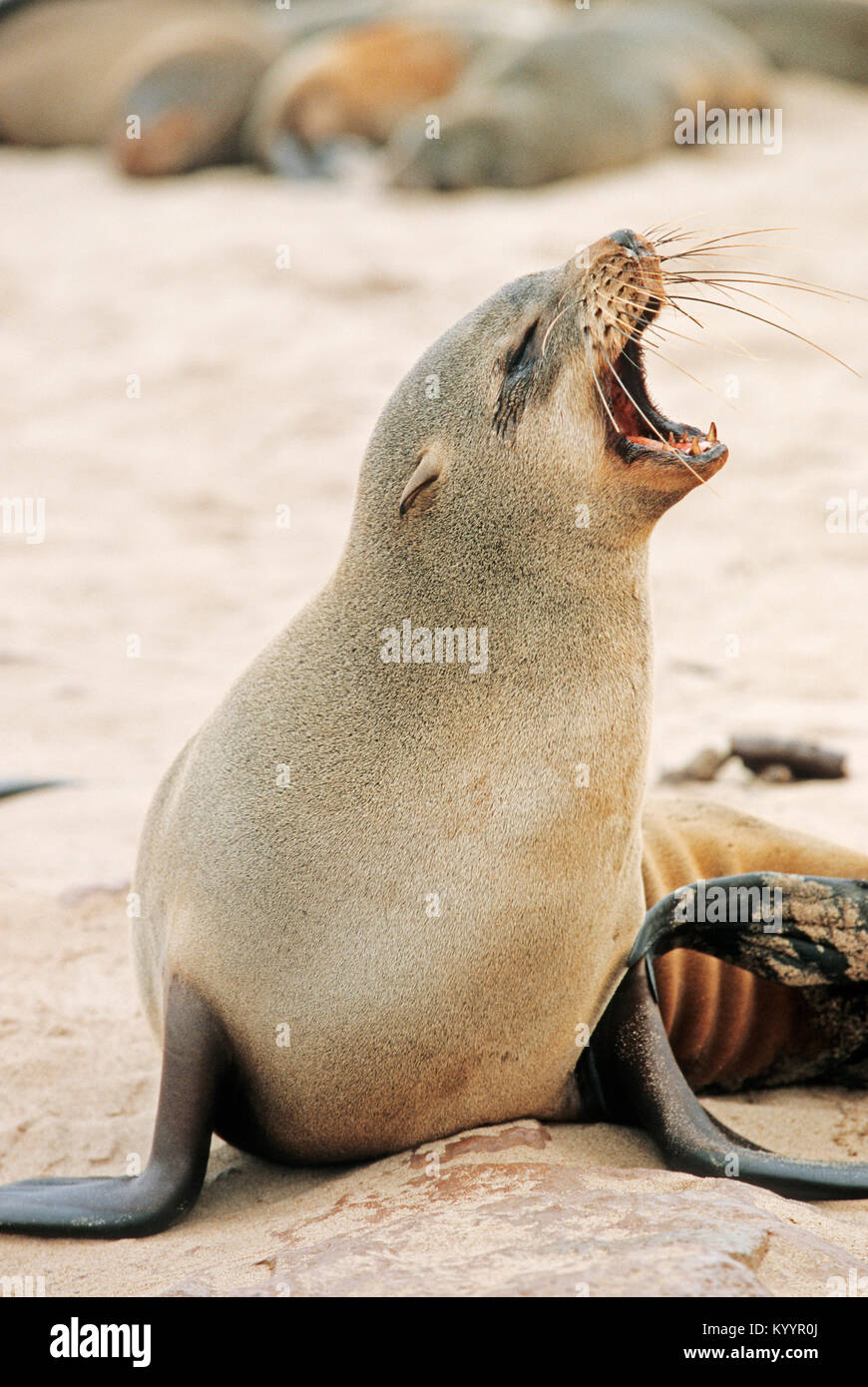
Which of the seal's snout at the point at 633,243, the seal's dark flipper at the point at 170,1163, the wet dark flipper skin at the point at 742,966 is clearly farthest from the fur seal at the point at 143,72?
the seal's dark flipper at the point at 170,1163

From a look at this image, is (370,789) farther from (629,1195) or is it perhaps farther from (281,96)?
(281,96)

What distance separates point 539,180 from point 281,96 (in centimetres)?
279

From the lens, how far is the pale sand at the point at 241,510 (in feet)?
12.1

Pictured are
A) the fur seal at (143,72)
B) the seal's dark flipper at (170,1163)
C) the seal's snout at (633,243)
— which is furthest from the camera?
the fur seal at (143,72)

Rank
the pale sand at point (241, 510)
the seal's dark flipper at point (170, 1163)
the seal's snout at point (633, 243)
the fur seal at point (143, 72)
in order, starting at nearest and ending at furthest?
the seal's dark flipper at point (170, 1163) → the seal's snout at point (633, 243) → the pale sand at point (241, 510) → the fur seal at point (143, 72)

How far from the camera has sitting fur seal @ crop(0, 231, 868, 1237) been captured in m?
2.97

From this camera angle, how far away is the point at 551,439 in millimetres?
3047

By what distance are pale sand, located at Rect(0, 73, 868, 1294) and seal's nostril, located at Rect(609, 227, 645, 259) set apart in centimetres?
77

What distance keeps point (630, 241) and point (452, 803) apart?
3.93 feet

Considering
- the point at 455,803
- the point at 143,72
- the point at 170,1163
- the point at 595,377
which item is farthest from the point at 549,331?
the point at 143,72

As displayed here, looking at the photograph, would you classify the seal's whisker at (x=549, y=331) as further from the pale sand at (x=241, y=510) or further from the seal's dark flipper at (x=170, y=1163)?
the seal's dark flipper at (x=170, y=1163)

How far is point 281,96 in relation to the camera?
547 inches

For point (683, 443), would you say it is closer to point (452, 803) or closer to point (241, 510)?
point (452, 803)

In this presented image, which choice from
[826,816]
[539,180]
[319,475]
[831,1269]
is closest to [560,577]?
[831,1269]
